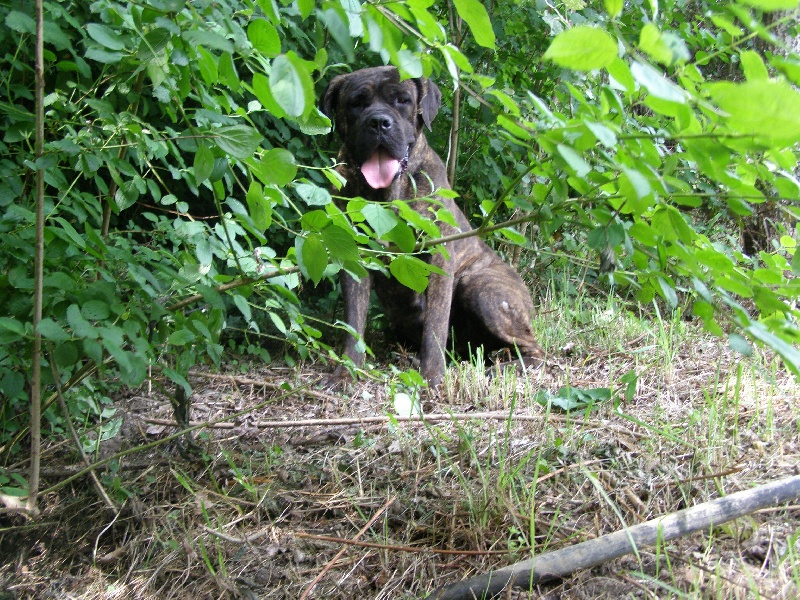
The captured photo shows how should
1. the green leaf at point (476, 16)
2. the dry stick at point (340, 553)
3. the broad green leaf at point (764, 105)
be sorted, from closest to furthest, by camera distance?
the broad green leaf at point (764, 105) → the green leaf at point (476, 16) → the dry stick at point (340, 553)

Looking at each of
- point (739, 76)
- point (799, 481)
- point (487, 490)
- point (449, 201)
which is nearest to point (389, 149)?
point (449, 201)

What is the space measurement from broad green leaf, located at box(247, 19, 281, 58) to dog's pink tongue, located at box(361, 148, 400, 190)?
2.60m

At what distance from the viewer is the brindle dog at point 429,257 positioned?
12.8 feet

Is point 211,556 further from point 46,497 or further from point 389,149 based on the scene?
point 389,149

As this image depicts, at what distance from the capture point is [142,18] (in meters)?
1.40

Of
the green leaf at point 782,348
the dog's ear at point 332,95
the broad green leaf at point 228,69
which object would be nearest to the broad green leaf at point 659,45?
the green leaf at point 782,348

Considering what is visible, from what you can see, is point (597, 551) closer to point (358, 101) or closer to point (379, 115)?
point (379, 115)

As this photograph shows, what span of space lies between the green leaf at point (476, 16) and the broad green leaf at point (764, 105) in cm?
42

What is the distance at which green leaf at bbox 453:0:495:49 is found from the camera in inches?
42.7

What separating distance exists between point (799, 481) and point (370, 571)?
1.26 meters

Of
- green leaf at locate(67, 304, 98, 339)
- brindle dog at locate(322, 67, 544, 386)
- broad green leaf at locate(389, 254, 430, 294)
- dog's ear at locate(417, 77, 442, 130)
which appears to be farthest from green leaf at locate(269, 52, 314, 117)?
dog's ear at locate(417, 77, 442, 130)

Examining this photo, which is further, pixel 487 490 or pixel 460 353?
pixel 460 353

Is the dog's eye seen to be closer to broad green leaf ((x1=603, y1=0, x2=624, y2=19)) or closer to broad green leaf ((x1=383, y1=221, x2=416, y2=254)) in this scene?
broad green leaf ((x1=383, y1=221, x2=416, y2=254))

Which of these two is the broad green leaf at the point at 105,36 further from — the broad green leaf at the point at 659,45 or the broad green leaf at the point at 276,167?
the broad green leaf at the point at 659,45
